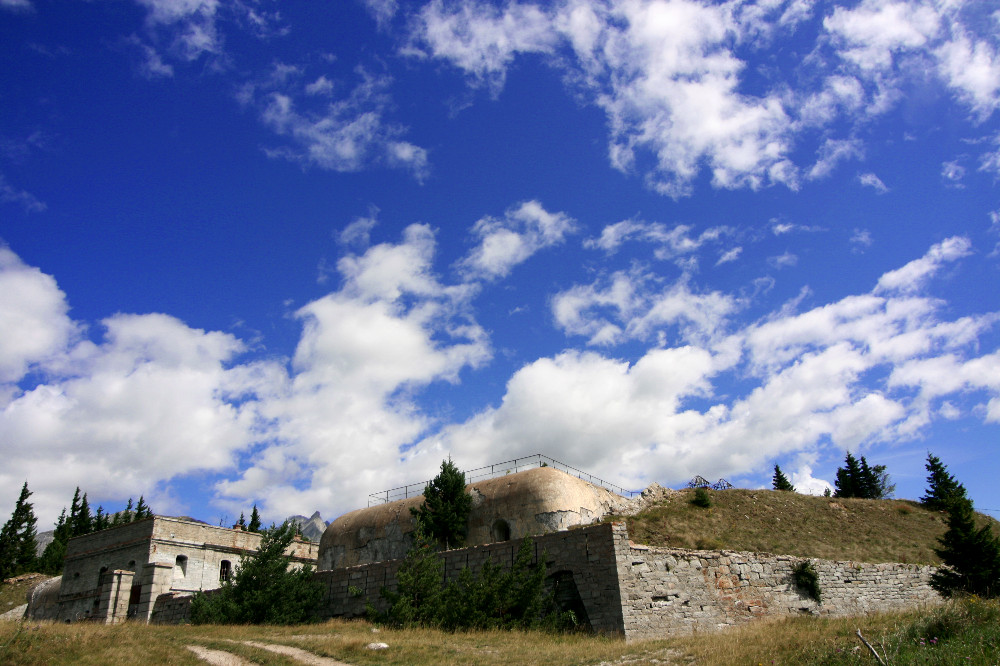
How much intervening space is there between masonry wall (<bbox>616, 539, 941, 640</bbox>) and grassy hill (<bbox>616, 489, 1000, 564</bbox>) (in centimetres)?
334

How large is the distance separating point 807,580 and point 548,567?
8840mm

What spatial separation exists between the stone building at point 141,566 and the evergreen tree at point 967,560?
83.1 feet

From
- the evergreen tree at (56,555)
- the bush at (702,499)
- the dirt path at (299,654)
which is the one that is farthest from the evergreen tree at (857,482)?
the evergreen tree at (56,555)

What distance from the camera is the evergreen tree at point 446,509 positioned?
2747 centimetres

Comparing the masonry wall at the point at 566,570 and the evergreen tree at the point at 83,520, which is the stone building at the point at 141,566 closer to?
the masonry wall at the point at 566,570

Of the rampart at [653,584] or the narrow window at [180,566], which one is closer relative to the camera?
the rampart at [653,584]

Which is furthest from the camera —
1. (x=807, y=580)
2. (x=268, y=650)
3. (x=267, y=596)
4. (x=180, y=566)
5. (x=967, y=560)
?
(x=180, y=566)

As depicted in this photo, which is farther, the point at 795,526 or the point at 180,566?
the point at 180,566

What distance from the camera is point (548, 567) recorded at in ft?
56.2

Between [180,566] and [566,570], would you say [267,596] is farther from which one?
[180,566]

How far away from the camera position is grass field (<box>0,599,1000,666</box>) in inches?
381

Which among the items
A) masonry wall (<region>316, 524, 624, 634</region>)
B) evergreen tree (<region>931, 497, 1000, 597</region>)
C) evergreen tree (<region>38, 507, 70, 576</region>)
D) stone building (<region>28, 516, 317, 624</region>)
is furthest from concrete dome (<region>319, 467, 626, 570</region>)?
evergreen tree (<region>38, 507, 70, 576</region>)

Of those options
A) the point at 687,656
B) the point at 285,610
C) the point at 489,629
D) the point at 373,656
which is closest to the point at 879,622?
the point at 687,656

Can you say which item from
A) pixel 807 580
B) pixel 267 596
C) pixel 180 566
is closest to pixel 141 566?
pixel 180 566
